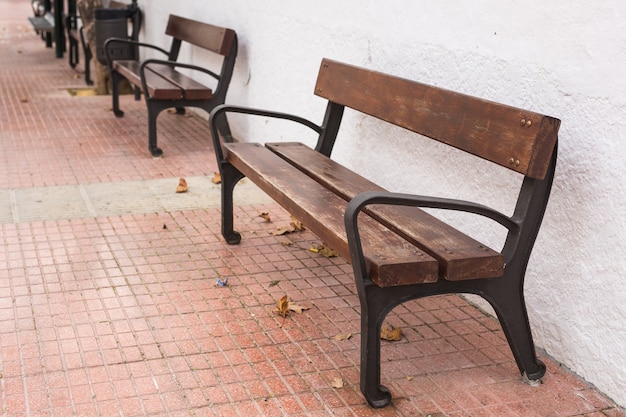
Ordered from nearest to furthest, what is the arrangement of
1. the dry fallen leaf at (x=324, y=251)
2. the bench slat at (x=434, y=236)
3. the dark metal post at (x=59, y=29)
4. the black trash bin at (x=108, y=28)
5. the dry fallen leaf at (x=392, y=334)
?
the bench slat at (x=434, y=236), the dry fallen leaf at (x=392, y=334), the dry fallen leaf at (x=324, y=251), the black trash bin at (x=108, y=28), the dark metal post at (x=59, y=29)

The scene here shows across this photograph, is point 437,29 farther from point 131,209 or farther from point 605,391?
point 131,209

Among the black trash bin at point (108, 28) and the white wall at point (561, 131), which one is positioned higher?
the white wall at point (561, 131)

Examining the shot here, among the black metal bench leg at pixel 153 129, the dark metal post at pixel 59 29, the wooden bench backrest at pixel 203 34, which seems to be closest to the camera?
the black metal bench leg at pixel 153 129

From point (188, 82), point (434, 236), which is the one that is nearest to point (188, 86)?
point (188, 82)

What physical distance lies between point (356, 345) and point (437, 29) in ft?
5.96

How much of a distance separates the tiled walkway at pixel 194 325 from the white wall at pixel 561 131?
298 millimetres

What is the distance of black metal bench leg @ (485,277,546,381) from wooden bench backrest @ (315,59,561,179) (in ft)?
1.67

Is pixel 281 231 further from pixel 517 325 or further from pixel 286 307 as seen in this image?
pixel 517 325

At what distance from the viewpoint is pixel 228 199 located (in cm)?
498

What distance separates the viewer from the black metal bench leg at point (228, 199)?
4984 mm

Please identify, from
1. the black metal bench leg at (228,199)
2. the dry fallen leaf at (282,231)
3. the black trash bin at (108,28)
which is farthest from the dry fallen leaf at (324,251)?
the black trash bin at (108,28)

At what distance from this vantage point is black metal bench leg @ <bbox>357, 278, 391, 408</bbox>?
3.12 meters

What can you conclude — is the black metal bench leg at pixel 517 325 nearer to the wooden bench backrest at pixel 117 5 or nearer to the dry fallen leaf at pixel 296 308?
the dry fallen leaf at pixel 296 308

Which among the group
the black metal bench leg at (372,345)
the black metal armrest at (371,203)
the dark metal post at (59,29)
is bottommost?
the dark metal post at (59,29)
